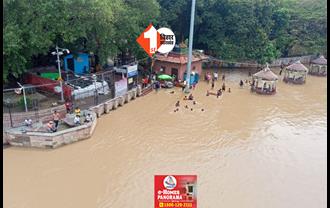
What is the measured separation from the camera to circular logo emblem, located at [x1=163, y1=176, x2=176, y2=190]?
6992 mm

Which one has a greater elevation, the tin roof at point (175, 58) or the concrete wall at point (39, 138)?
the tin roof at point (175, 58)

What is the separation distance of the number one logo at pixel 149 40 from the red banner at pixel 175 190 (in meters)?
22.5

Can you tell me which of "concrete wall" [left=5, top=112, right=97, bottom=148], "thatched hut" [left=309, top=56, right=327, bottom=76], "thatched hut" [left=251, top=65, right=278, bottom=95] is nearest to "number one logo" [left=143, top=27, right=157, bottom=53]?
"thatched hut" [left=251, top=65, right=278, bottom=95]

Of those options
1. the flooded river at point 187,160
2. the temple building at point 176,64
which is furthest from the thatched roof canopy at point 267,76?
the temple building at point 176,64

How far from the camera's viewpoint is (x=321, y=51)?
1564 inches

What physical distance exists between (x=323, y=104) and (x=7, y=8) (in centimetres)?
2392

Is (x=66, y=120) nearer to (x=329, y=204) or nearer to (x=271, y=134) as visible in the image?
(x=271, y=134)

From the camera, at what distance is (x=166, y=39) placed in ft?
91.4

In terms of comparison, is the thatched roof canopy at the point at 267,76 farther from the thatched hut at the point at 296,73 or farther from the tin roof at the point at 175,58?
the tin roof at the point at 175,58

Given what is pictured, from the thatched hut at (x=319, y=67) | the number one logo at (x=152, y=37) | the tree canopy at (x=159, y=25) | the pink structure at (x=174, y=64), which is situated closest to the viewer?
the tree canopy at (x=159, y=25)

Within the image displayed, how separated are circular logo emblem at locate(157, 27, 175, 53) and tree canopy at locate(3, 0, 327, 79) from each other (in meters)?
2.22

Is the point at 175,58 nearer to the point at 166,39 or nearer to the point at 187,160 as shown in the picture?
the point at 166,39

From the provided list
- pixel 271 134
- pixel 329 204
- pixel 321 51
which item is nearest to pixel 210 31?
pixel 321 51

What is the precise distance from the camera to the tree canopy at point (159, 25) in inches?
801
